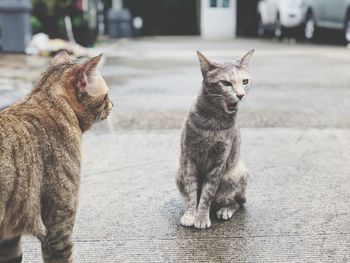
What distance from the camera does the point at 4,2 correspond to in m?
13.9

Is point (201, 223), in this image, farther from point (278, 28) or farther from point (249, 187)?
point (278, 28)

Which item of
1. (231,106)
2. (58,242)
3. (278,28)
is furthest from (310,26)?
(58,242)

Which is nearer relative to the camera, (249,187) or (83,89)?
(83,89)

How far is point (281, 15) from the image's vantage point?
24.1m

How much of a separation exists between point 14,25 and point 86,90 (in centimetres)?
1145

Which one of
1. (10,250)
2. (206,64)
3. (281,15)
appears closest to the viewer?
(10,250)

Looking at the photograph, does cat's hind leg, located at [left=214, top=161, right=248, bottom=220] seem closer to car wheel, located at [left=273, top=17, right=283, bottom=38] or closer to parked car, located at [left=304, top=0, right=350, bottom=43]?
parked car, located at [left=304, top=0, right=350, bottom=43]

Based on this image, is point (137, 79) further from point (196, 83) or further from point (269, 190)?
point (269, 190)

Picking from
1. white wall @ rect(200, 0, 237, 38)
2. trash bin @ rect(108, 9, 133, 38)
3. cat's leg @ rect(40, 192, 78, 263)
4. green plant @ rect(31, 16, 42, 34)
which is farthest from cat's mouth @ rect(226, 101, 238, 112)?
white wall @ rect(200, 0, 237, 38)

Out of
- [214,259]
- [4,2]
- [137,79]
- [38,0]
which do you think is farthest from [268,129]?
[38,0]

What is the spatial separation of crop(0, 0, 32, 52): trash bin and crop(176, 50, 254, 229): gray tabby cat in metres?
10.5

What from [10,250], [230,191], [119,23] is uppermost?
[10,250]

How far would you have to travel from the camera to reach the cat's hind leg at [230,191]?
4.48 m

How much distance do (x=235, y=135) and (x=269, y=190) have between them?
2.81ft
